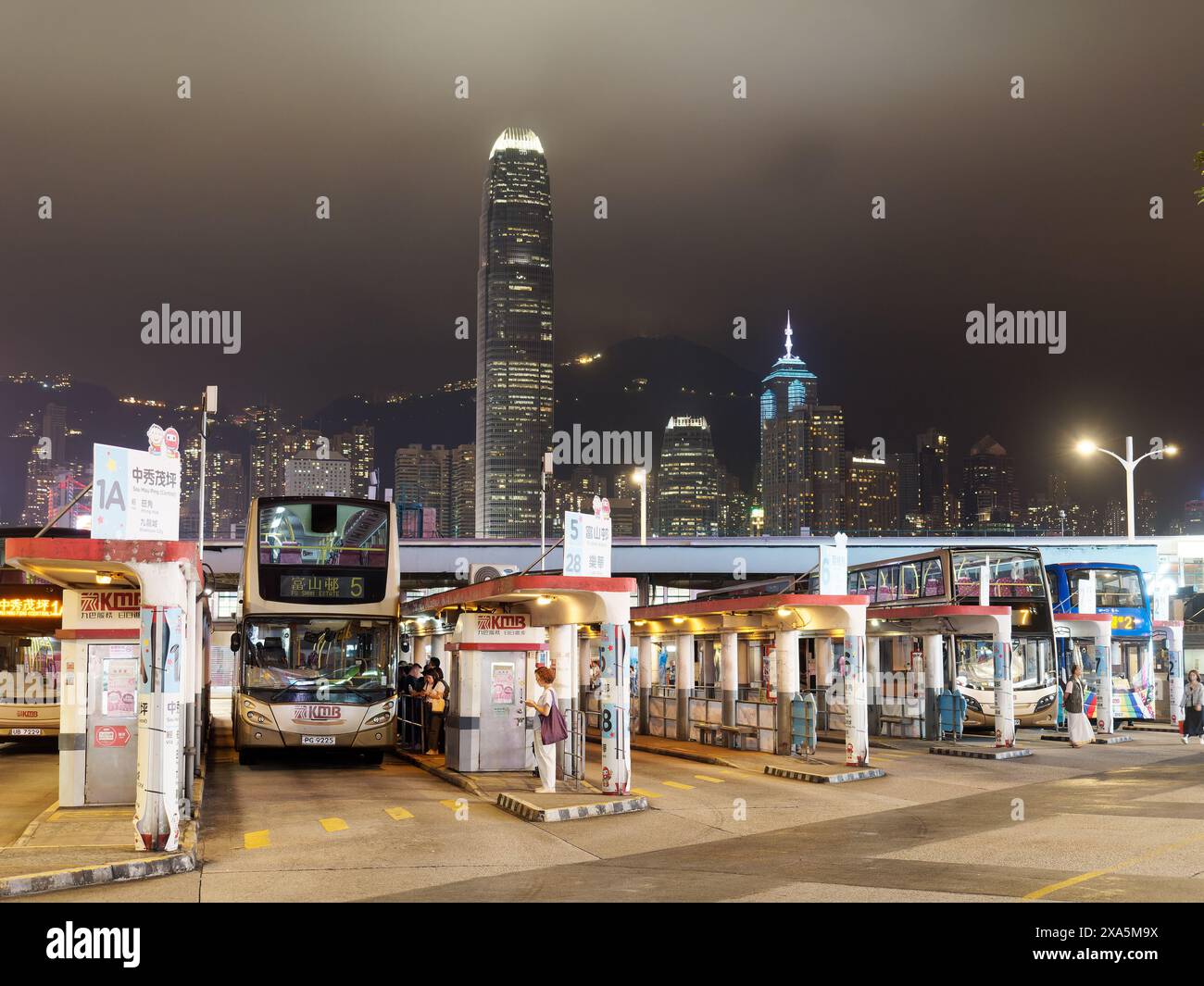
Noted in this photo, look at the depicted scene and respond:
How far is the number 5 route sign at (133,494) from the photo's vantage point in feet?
39.7

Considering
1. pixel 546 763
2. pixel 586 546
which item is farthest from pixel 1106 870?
pixel 546 763

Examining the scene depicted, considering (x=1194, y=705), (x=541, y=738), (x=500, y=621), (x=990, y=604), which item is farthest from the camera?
(x=990, y=604)

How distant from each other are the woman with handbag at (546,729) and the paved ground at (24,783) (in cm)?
617

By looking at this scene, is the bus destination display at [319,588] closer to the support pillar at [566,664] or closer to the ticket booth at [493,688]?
the ticket booth at [493,688]

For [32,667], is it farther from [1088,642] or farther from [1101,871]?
[1088,642]

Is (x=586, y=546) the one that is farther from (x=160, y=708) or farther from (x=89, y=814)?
(x=89, y=814)

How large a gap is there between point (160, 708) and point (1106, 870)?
873 cm

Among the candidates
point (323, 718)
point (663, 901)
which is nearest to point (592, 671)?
point (323, 718)

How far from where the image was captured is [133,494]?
12.4m

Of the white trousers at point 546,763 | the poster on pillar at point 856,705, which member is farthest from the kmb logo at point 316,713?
the poster on pillar at point 856,705

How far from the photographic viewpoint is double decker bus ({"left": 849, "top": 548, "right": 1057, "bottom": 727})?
28.7 m

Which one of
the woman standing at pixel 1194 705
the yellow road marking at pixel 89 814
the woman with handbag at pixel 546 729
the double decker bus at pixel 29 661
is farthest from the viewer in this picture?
the woman standing at pixel 1194 705

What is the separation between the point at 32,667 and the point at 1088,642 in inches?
975
